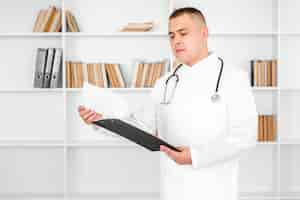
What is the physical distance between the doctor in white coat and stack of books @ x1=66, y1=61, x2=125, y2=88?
1.76 meters

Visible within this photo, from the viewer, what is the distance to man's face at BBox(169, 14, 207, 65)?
226cm

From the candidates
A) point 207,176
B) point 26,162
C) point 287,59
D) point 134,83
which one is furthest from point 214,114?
point 26,162

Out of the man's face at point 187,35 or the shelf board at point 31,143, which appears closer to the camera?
the man's face at point 187,35

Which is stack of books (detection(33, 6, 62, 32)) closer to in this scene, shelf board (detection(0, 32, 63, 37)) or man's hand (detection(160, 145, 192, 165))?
shelf board (detection(0, 32, 63, 37))

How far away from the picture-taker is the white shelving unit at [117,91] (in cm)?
426

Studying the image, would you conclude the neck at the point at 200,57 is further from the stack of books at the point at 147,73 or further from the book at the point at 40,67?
the book at the point at 40,67

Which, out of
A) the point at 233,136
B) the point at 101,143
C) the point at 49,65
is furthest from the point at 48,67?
the point at 233,136

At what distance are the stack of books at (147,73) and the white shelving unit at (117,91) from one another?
6.7 inches

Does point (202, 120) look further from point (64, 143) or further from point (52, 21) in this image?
point (52, 21)

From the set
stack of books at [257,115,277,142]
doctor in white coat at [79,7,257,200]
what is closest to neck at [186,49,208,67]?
doctor in white coat at [79,7,257,200]

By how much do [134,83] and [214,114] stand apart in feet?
6.28

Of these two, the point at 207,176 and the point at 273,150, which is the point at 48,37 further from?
the point at 207,176

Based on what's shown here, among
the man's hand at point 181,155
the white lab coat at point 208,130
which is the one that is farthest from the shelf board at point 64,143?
the man's hand at point 181,155

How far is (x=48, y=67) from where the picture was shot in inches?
161
